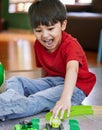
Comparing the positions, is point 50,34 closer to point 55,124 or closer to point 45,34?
point 45,34

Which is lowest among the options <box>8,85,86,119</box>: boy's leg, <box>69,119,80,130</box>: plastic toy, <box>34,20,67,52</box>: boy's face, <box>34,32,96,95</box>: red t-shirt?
<box>69,119,80,130</box>: plastic toy

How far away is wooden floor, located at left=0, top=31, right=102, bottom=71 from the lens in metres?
2.09

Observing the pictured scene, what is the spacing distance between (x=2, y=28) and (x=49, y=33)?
2.72m

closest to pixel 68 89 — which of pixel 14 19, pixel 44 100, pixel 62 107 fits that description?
pixel 62 107

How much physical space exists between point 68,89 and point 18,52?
5.30 ft

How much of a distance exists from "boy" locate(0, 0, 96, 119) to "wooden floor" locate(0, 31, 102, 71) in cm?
74

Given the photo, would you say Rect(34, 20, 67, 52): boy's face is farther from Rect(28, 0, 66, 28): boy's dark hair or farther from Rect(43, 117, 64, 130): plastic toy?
Rect(43, 117, 64, 130): plastic toy

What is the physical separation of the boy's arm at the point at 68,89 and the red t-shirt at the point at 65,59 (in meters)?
0.04

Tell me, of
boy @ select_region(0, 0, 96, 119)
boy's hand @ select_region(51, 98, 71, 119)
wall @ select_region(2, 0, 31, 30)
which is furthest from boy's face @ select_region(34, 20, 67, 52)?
wall @ select_region(2, 0, 31, 30)

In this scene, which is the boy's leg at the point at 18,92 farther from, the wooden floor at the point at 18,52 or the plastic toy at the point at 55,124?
the wooden floor at the point at 18,52

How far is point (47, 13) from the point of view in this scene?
1.07m

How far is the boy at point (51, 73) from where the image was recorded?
1.02 metres

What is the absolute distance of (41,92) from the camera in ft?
3.81

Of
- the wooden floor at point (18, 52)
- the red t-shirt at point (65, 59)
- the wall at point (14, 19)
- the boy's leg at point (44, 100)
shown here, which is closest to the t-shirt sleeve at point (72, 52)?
the red t-shirt at point (65, 59)
